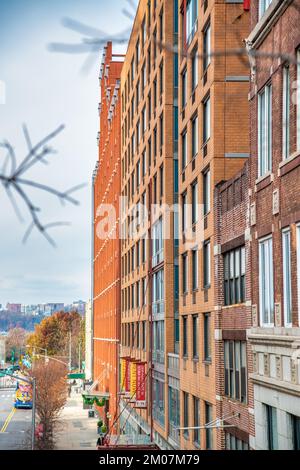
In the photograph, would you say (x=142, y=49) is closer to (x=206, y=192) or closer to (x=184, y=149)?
(x=184, y=149)

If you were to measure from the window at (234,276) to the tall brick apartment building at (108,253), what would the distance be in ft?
106

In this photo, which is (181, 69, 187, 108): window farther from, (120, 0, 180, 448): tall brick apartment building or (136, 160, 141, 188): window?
(136, 160, 141, 188): window

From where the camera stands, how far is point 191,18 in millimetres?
34000

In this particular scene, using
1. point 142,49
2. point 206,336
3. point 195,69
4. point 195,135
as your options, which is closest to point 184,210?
point 195,135

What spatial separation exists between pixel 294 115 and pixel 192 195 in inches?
648

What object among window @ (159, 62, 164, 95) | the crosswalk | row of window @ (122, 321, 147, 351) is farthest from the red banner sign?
the crosswalk

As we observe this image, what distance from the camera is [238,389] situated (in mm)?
24359

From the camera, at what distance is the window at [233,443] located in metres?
23.3

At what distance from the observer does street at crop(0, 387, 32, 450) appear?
64.1m

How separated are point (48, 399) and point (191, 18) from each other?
1851 inches

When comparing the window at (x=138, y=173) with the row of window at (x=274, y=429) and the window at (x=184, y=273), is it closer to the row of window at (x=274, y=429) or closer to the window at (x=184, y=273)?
the window at (x=184, y=273)

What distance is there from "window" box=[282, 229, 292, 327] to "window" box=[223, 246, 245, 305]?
5.86 m

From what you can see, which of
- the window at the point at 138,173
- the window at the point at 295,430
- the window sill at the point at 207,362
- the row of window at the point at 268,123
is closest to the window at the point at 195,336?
the window sill at the point at 207,362

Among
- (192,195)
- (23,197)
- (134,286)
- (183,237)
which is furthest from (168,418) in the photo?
(23,197)
